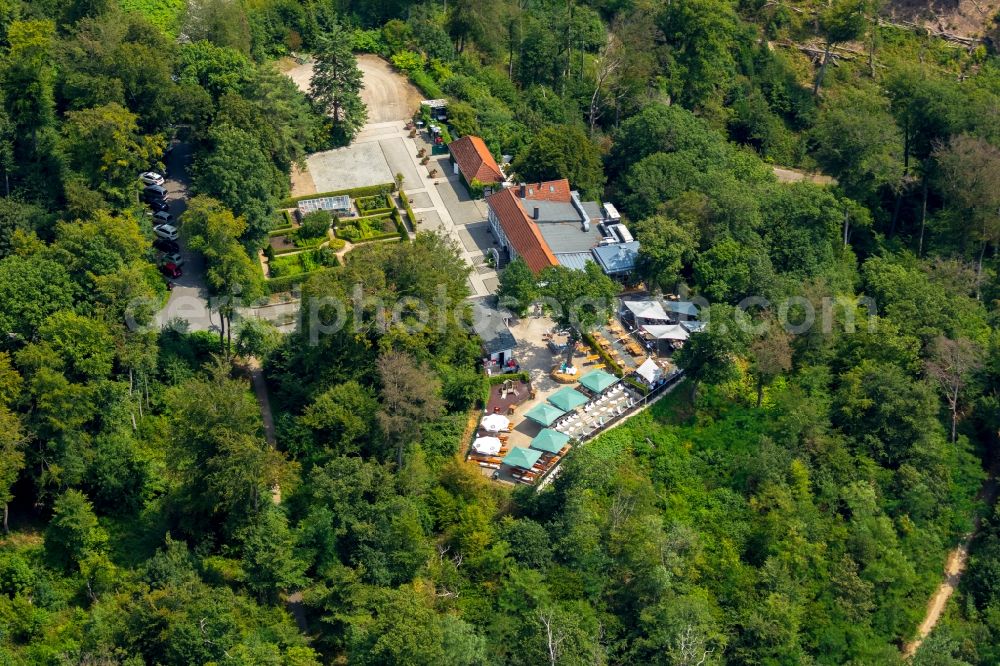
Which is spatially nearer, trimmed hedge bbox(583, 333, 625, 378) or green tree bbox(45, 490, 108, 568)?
green tree bbox(45, 490, 108, 568)

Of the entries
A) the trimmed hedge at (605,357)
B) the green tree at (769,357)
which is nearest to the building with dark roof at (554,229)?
the trimmed hedge at (605,357)

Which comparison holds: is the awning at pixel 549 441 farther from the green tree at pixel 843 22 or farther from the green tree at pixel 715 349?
the green tree at pixel 843 22

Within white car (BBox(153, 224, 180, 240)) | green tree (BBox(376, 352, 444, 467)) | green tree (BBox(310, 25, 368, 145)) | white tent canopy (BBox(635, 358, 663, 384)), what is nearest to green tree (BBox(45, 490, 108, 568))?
green tree (BBox(376, 352, 444, 467))

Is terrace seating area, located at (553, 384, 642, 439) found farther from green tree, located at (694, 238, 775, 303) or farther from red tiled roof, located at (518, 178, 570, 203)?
red tiled roof, located at (518, 178, 570, 203)

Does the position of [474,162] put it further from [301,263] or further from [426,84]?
[301,263]

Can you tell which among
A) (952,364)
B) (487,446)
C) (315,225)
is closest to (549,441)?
(487,446)

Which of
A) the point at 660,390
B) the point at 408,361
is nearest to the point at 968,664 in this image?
the point at 660,390

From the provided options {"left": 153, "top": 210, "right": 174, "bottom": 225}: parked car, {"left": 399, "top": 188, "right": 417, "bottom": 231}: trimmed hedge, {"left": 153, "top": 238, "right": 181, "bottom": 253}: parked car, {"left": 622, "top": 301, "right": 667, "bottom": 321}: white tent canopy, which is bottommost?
{"left": 399, "top": 188, "right": 417, "bottom": 231}: trimmed hedge

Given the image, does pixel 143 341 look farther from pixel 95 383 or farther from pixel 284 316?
pixel 284 316
